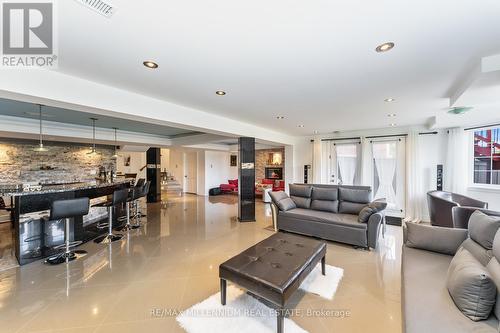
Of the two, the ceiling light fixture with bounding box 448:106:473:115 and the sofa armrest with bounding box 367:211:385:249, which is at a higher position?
the ceiling light fixture with bounding box 448:106:473:115

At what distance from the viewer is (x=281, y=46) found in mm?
1896

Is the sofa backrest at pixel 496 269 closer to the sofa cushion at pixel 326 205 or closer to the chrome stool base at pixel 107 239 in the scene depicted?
the sofa cushion at pixel 326 205

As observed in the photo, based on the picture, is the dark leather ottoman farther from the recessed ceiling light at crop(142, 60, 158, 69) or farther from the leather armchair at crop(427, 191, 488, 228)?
the leather armchair at crop(427, 191, 488, 228)

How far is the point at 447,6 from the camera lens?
1400mm

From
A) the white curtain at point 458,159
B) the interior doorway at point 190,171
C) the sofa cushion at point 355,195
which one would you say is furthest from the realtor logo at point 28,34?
the interior doorway at point 190,171

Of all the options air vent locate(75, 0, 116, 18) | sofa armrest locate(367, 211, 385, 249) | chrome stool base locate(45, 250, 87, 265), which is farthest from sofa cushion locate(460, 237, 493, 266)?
chrome stool base locate(45, 250, 87, 265)

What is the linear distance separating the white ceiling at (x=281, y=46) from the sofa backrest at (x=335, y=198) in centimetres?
197

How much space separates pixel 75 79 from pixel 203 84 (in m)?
1.56

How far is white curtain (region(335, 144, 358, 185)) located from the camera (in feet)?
21.5

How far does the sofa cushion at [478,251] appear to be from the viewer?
1.75 meters

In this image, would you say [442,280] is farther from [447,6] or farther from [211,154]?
[211,154]

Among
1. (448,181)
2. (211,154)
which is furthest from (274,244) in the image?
(211,154)

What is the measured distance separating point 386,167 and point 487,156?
6.42 feet

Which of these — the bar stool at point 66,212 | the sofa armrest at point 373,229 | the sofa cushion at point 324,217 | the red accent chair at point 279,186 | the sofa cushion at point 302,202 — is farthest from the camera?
the red accent chair at point 279,186
